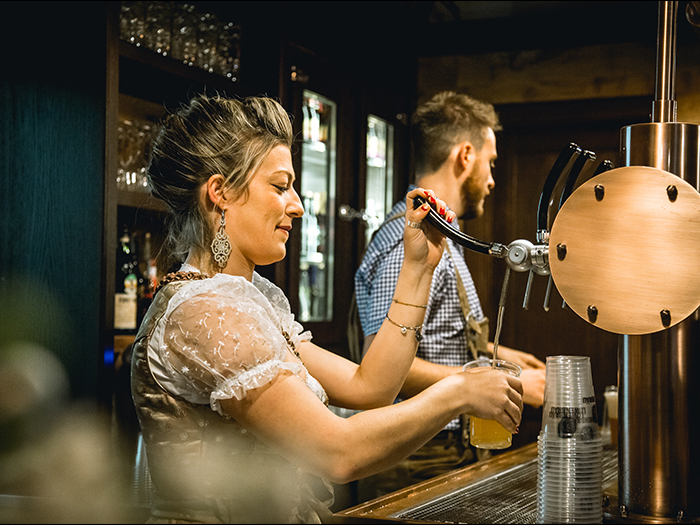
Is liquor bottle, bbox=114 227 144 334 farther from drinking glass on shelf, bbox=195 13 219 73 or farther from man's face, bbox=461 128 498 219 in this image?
man's face, bbox=461 128 498 219

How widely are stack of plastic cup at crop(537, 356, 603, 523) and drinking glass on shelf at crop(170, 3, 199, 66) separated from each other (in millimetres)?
1923

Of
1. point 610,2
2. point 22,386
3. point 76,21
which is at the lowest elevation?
point 22,386

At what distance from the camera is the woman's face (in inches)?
53.7

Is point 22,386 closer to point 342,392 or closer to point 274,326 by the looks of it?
point 342,392

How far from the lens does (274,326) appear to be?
1194mm

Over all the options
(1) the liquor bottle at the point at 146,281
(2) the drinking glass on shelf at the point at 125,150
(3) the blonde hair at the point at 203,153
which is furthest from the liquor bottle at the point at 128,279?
(3) the blonde hair at the point at 203,153

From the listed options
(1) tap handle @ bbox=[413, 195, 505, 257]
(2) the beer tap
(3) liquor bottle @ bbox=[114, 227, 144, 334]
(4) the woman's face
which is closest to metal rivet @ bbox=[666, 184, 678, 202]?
(2) the beer tap

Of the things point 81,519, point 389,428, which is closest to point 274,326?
point 389,428

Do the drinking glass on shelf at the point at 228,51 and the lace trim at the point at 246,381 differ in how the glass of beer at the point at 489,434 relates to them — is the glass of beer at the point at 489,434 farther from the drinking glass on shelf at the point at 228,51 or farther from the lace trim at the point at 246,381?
the drinking glass on shelf at the point at 228,51

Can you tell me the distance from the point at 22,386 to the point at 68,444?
0.19 m

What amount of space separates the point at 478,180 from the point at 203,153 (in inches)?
52.7

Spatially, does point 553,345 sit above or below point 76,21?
below

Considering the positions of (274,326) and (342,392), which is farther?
(342,392)

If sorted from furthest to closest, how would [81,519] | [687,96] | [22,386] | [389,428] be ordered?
[687,96] → [22,386] → [389,428] → [81,519]
